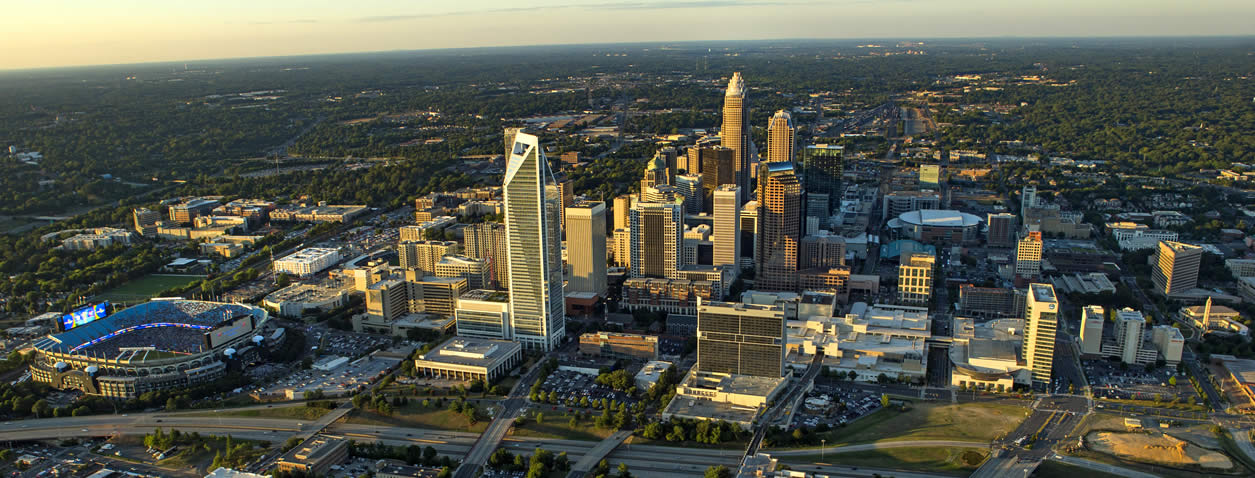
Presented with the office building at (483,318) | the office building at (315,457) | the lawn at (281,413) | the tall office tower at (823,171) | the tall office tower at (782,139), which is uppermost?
the tall office tower at (782,139)

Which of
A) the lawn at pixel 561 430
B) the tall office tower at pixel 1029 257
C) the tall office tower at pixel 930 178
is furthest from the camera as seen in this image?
the tall office tower at pixel 930 178

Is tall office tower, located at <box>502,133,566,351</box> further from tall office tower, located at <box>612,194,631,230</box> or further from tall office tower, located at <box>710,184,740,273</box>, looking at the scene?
tall office tower, located at <box>612,194,631,230</box>

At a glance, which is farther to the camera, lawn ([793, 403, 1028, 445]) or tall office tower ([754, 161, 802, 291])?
tall office tower ([754, 161, 802, 291])

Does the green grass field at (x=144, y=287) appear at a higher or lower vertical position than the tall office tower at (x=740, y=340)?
lower

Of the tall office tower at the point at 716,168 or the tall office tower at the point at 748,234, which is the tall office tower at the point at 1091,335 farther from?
the tall office tower at the point at 716,168

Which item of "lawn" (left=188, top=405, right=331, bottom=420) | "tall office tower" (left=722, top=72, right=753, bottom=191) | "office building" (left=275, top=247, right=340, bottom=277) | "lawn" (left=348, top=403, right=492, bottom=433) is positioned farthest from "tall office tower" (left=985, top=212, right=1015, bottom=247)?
"lawn" (left=188, top=405, right=331, bottom=420)

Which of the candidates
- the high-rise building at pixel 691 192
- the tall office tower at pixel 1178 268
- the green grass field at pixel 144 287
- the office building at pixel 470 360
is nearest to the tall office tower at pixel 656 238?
the high-rise building at pixel 691 192

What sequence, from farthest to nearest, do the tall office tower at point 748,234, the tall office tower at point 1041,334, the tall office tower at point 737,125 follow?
the tall office tower at point 737,125
the tall office tower at point 748,234
the tall office tower at point 1041,334

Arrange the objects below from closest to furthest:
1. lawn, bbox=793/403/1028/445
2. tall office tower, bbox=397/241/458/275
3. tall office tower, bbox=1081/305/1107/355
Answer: lawn, bbox=793/403/1028/445
tall office tower, bbox=1081/305/1107/355
tall office tower, bbox=397/241/458/275
